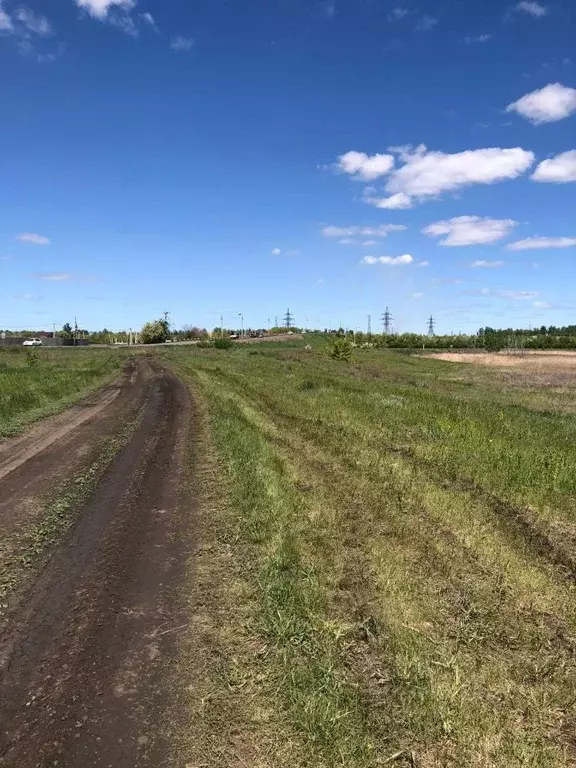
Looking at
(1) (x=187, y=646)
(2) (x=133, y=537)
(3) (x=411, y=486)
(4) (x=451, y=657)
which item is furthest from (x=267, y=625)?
(3) (x=411, y=486)

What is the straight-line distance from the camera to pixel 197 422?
15445mm

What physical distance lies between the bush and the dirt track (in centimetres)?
10088

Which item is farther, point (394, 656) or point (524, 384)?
point (524, 384)

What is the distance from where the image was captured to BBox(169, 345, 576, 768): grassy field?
353 cm

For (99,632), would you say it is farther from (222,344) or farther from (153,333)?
(153,333)

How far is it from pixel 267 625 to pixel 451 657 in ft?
5.26

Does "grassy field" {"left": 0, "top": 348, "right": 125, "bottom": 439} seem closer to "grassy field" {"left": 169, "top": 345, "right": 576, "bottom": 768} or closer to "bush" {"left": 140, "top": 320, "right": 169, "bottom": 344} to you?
"grassy field" {"left": 169, "top": 345, "right": 576, "bottom": 768}

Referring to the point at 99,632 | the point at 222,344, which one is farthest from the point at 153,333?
the point at 99,632

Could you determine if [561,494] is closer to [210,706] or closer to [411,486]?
[411,486]

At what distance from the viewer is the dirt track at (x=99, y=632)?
137 inches

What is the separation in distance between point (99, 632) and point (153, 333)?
106959 mm

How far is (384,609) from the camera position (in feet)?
16.8

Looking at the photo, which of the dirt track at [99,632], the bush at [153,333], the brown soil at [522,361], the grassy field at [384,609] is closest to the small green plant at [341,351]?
the brown soil at [522,361]

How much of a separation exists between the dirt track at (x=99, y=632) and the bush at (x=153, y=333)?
10088 centimetres
